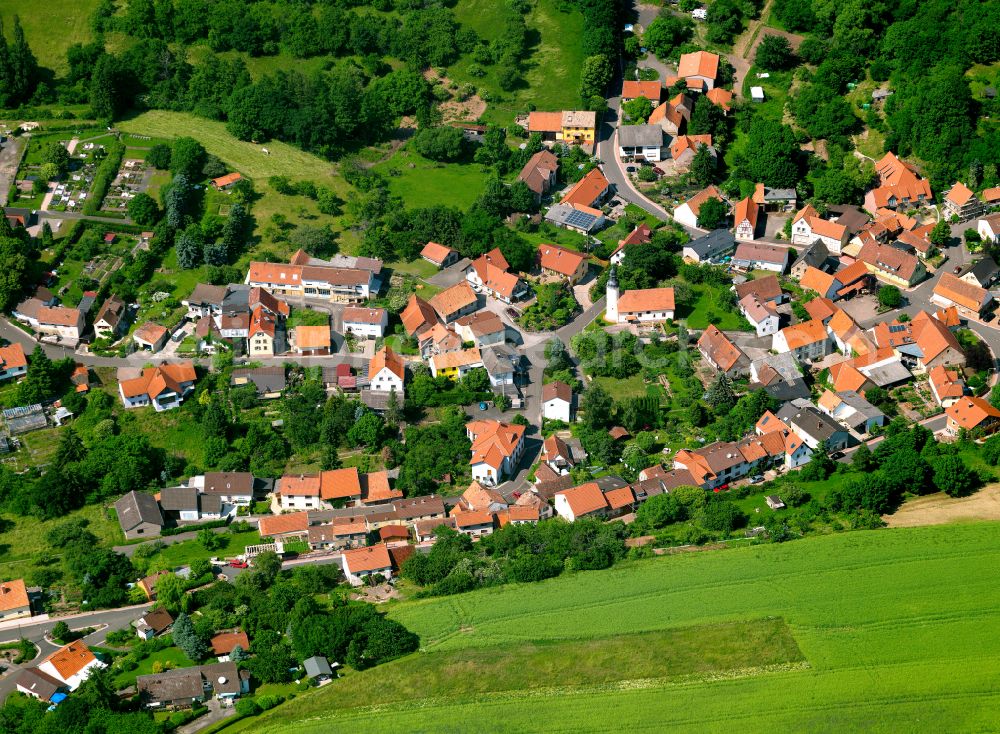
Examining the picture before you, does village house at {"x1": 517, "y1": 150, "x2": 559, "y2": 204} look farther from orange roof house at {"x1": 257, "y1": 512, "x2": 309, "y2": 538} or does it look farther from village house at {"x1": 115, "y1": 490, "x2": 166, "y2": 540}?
village house at {"x1": 115, "y1": 490, "x2": 166, "y2": 540}

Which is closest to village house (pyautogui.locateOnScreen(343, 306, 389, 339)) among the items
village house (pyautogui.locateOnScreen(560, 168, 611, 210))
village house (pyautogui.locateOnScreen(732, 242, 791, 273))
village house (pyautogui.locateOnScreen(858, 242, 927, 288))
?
village house (pyautogui.locateOnScreen(560, 168, 611, 210))

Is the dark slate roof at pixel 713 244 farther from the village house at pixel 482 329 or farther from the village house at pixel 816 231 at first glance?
the village house at pixel 482 329

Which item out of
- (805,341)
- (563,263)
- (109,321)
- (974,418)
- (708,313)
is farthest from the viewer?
(563,263)

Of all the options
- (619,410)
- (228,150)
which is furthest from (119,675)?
(228,150)

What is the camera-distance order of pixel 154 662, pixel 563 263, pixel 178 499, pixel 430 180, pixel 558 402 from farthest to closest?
pixel 430 180, pixel 563 263, pixel 558 402, pixel 178 499, pixel 154 662

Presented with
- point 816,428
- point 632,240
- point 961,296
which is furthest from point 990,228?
point 632,240

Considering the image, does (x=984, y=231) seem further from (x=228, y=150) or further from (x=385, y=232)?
(x=228, y=150)

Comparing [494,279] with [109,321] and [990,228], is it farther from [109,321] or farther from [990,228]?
[990,228]
